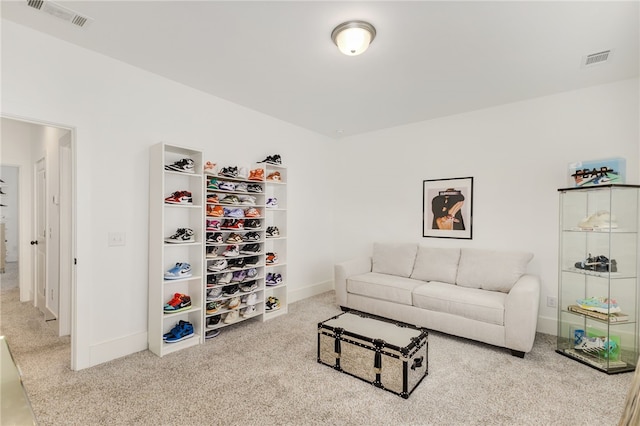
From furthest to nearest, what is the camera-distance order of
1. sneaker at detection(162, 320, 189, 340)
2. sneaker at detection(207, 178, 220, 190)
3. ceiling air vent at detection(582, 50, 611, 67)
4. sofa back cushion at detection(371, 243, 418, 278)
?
sofa back cushion at detection(371, 243, 418, 278) < sneaker at detection(207, 178, 220, 190) < sneaker at detection(162, 320, 189, 340) < ceiling air vent at detection(582, 50, 611, 67)

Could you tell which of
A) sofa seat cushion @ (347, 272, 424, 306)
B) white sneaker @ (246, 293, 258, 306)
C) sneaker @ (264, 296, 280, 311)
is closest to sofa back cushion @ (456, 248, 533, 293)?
sofa seat cushion @ (347, 272, 424, 306)

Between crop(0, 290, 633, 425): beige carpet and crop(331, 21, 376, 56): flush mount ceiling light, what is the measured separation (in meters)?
2.54

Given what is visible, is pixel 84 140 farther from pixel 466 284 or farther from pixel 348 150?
pixel 466 284

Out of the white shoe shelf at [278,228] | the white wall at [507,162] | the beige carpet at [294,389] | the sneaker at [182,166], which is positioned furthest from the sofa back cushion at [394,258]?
the sneaker at [182,166]

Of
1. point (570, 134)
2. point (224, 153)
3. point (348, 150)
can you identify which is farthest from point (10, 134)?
point (570, 134)

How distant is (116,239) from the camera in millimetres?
2748

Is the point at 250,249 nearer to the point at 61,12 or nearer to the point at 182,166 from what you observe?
the point at 182,166

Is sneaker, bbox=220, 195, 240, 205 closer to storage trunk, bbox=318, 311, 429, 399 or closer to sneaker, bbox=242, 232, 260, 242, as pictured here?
sneaker, bbox=242, 232, 260, 242

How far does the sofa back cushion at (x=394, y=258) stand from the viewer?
160 inches

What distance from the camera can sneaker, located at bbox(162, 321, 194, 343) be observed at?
113 inches

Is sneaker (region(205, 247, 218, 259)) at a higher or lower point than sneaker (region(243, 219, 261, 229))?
lower

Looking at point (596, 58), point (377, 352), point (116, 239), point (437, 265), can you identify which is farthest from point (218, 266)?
point (596, 58)

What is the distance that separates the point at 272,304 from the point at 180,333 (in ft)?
3.89

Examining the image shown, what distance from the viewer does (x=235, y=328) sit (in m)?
3.44
